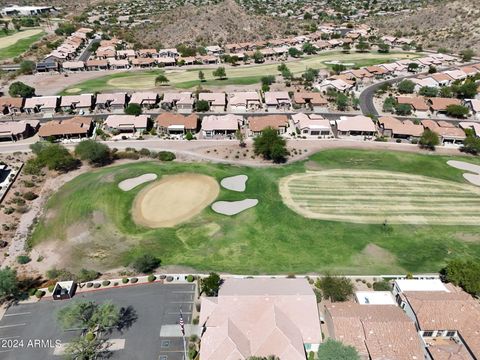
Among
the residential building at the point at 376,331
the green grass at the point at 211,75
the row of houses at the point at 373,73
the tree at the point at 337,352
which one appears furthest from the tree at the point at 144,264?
the row of houses at the point at 373,73

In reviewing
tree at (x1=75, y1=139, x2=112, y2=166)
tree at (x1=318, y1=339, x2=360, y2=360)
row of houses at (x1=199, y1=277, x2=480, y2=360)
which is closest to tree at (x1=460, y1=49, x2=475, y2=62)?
row of houses at (x1=199, y1=277, x2=480, y2=360)

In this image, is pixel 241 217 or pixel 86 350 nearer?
pixel 86 350

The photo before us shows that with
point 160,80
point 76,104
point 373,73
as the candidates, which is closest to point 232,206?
point 76,104

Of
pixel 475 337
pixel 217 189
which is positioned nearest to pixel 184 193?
pixel 217 189

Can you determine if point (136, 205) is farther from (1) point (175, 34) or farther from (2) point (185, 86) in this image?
(1) point (175, 34)

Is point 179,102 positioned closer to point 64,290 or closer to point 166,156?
point 166,156

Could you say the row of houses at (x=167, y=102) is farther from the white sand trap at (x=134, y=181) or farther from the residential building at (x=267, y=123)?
the white sand trap at (x=134, y=181)
